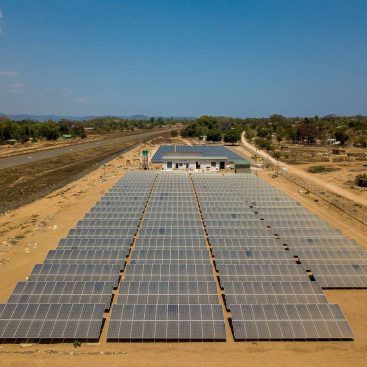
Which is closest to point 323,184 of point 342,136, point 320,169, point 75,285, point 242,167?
point 320,169

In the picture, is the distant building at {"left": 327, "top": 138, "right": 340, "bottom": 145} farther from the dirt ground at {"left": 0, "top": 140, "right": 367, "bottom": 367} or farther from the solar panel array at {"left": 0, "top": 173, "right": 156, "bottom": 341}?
the dirt ground at {"left": 0, "top": 140, "right": 367, "bottom": 367}

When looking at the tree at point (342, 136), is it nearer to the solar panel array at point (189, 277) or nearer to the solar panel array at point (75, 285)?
the solar panel array at point (189, 277)

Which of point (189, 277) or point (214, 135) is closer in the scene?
point (189, 277)

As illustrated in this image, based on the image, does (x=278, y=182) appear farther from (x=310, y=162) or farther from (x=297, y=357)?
(x=297, y=357)

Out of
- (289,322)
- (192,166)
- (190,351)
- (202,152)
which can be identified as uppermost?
(202,152)

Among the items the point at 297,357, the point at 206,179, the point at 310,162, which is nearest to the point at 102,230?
the point at 297,357

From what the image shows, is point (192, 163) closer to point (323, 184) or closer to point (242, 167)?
point (242, 167)

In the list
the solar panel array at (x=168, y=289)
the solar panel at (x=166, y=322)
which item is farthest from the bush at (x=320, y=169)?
the solar panel at (x=166, y=322)
